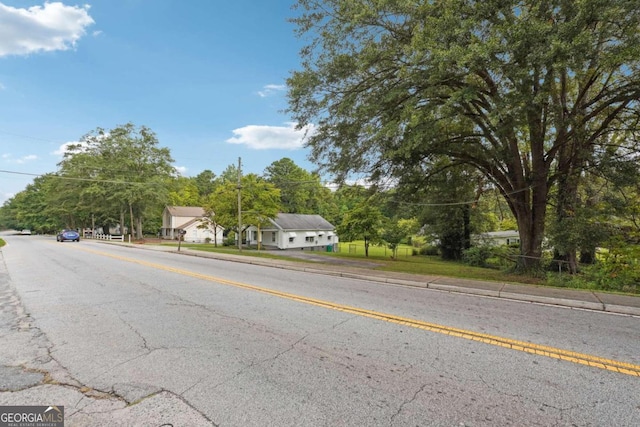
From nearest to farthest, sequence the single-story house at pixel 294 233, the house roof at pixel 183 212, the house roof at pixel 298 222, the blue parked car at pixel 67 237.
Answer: the blue parked car at pixel 67 237, the single-story house at pixel 294 233, the house roof at pixel 298 222, the house roof at pixel 183 212

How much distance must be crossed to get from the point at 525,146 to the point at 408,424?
17.2 metres

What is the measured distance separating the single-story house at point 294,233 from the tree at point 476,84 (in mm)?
20783

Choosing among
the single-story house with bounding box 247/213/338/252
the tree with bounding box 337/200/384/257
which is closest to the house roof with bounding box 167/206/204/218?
the single-story house with bounding box 247/213/338/252

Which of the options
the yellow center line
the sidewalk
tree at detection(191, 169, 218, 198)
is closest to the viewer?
the yellow center line

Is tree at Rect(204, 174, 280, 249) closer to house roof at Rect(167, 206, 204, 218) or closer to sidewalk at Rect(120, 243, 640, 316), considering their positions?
sidewalk at Rect(120, 243, 640, 316)

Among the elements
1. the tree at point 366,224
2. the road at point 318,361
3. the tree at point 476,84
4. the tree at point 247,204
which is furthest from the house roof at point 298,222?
the road at point 318,361

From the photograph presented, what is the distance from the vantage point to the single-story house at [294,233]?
35.0 meters

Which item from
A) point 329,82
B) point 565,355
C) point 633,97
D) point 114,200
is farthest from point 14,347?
point 114,200

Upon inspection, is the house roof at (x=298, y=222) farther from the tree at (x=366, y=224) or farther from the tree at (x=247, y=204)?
Answer: the tree at (x=366, y=224)

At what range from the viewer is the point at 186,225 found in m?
47.7

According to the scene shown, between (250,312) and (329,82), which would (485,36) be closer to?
(329,82)

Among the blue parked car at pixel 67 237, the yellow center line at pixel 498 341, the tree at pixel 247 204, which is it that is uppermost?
the tree at pixel 247 204

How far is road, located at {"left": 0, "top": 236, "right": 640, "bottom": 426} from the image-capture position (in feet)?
9.05

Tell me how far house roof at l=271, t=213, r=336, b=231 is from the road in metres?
27.3
